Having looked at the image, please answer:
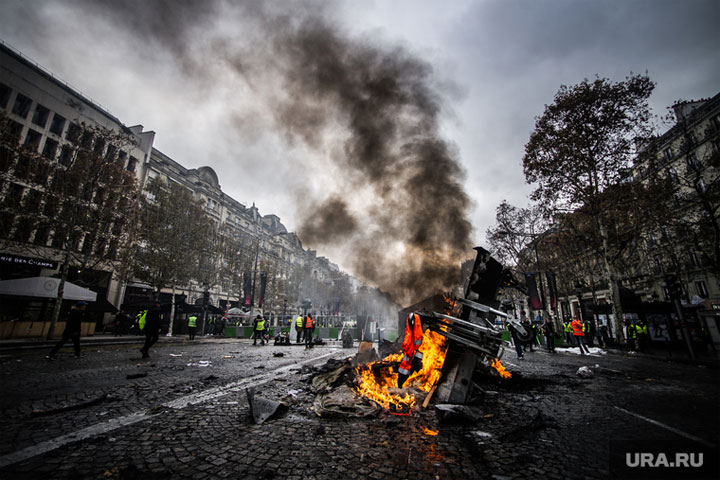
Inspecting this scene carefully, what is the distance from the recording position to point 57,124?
85.6 ft

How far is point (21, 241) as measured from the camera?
18.5m

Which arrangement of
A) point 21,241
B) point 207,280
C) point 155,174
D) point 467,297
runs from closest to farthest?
point 467,297 < point 21,241 < point 207,280 < point 155,174

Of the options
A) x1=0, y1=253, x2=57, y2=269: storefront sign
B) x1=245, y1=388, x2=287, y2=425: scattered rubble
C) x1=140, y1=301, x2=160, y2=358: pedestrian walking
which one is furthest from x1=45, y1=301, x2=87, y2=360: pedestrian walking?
x1=0, y1=253, x2=57, y2=269: storefront sign

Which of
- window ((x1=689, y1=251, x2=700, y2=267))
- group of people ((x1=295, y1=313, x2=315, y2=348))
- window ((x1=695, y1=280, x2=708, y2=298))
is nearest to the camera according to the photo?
group of people ((x1=295, y1=313, x2=315, y2=348))

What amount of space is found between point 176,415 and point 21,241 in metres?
23.3

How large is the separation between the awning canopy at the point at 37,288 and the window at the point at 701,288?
168ft

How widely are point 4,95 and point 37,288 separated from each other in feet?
53.8

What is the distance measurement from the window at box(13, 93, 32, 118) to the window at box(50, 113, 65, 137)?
1760mm

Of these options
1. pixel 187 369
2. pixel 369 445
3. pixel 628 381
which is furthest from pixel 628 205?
pixel 187 369

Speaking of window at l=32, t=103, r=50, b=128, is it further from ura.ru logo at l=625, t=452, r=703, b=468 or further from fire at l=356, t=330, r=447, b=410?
ura.ru logo at l=625, t=452, r=703, b=468

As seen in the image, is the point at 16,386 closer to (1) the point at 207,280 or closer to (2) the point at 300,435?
(2) the point at 300,435

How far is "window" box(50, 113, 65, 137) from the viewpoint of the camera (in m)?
25.7

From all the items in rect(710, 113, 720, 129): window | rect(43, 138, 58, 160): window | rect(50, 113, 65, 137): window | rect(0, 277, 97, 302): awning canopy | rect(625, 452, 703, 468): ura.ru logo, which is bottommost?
rect(625, 452, 703, 468): ura.ru logo

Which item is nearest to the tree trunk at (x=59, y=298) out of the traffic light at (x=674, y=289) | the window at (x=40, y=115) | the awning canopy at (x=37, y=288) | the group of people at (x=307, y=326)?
the awning canopy at (x=37, y=288)
